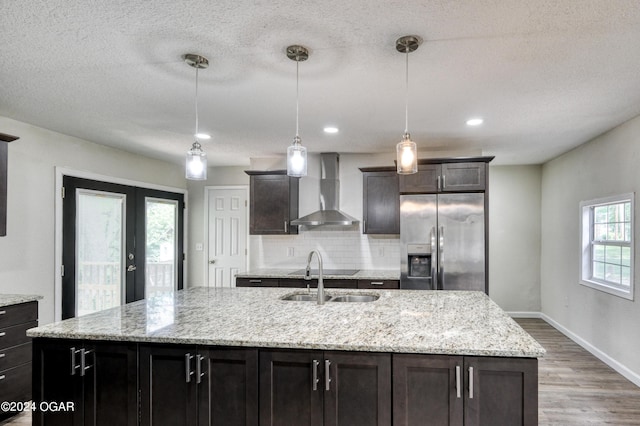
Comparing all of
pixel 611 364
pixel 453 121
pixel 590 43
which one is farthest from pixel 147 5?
pixel 611 364

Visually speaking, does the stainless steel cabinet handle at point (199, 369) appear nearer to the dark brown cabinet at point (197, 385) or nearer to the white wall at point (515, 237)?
the dark brown cabinet at point (197, 385)

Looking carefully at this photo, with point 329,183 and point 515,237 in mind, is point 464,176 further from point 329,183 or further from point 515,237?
point 515,237

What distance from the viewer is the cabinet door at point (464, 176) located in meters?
4.40

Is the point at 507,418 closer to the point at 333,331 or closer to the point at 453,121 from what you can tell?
the point at 333,331


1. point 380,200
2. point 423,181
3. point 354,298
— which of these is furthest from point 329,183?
point 354,298

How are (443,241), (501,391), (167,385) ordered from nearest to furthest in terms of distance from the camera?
(501,391), (167,385), (443,241)

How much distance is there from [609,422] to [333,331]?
8.06ft

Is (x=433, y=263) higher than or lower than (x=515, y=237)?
lower

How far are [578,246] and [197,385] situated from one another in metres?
4.74

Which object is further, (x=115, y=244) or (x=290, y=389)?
(x=115, y=244)

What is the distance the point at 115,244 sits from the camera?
4879mm

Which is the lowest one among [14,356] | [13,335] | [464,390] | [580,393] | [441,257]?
[580,393]

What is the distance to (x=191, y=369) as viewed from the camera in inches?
78.5

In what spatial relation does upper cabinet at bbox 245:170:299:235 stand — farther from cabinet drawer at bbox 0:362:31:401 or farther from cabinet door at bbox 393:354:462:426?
cabinet door at bbox 393:354:462:426
